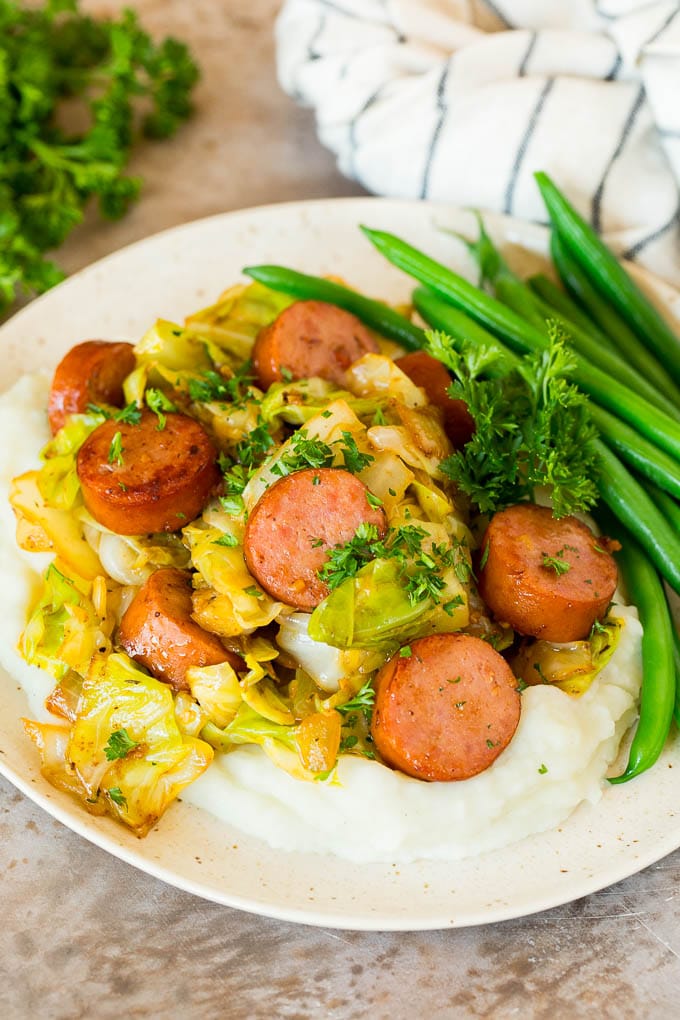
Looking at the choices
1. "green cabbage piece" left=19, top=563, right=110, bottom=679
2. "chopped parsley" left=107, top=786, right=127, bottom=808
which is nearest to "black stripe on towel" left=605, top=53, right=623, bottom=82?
"green cabbage piece" left=19, top=563, right=110, bottom=679

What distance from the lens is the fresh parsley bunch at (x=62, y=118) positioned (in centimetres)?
600

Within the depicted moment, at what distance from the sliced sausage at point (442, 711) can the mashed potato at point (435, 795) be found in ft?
0.26

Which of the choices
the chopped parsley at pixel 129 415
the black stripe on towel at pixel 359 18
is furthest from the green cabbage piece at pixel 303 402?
the black stripe on towel at pixel 359 18

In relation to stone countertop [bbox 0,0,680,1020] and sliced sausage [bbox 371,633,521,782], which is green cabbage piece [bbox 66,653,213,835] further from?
sliced sausage [bbox 371,633,521,782]

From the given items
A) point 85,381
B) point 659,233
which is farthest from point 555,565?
point 659,233

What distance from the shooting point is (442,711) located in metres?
3.52

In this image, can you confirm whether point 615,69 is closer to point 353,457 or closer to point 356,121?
point 356,121

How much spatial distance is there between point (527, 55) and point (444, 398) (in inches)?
102

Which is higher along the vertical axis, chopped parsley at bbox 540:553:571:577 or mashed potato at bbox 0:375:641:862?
chopped parsley at bbox 540:553:571:577

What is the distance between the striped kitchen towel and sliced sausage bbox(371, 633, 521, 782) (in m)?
2.99

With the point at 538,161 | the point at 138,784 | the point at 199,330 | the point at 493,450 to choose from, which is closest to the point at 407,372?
the point at 493,450

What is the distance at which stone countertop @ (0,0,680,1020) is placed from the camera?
11.5ft

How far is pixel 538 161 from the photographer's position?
18.1 ft

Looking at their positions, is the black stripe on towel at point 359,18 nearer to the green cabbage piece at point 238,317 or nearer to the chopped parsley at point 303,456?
the green cabbage piece at point 238,317
